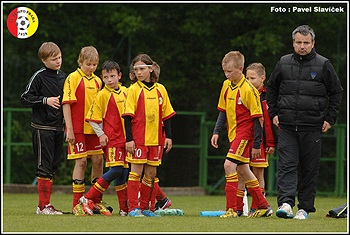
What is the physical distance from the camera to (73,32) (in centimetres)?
2189

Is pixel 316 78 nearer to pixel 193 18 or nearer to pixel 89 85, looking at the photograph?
pixel 89 85

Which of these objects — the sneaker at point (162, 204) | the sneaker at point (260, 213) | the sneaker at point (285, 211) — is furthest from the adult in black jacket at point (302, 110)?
the sneaker at point (162, 204)

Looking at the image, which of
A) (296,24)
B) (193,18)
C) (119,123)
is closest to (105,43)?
(193,18)

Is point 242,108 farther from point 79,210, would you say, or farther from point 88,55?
point 79,210

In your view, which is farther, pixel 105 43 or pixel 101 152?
pixel 105 43

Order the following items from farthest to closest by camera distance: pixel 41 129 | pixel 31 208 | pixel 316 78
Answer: pixel 31 208, pixel 41 129, pixel 316 78

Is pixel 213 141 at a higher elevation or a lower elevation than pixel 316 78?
lower

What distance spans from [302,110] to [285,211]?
111cm

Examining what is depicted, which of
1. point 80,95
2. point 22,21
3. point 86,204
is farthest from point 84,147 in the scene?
point 22,21

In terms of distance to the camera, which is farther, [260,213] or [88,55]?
[88,55]

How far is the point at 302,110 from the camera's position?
11070 millimetres

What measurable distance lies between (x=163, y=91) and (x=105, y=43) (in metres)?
10.6

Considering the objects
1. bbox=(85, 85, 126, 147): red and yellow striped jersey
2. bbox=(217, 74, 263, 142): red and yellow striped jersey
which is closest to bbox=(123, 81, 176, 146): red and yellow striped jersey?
bbox=(85, 85, 126, 147): red and yellow striped jersey

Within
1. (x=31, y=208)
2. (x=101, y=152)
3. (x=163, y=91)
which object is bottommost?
(x=31, y=208)
